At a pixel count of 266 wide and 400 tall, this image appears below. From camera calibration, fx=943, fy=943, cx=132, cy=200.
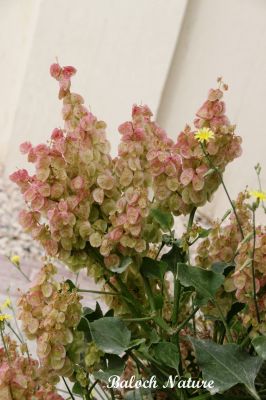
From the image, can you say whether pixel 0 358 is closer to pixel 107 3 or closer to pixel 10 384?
pixel 10 384

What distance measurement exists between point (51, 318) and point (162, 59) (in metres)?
3.49

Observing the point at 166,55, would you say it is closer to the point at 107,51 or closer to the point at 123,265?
the point at 107,51

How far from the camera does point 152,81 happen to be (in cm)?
441

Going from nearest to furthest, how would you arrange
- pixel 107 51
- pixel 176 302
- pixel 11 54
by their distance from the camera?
pixel 176 302 < pixel 107 51 < pixel 11 54

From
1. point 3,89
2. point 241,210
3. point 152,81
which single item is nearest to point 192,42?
point 152,81

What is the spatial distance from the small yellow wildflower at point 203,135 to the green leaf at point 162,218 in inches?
3.7

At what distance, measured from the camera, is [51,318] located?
99cm

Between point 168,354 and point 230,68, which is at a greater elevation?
point 230,68

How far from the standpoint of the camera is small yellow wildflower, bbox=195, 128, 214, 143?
3.55 feet

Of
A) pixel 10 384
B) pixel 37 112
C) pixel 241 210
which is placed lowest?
pixel 10 384

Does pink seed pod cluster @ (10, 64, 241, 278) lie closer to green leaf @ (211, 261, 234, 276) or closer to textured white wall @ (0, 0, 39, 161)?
green leaf @ (211, 261, 234, 276)

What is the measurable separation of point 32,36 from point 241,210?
367cm

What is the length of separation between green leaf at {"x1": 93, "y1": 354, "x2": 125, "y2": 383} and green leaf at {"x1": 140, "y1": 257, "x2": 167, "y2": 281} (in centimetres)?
10

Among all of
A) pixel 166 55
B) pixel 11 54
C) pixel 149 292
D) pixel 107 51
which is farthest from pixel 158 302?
pixel 11 54
